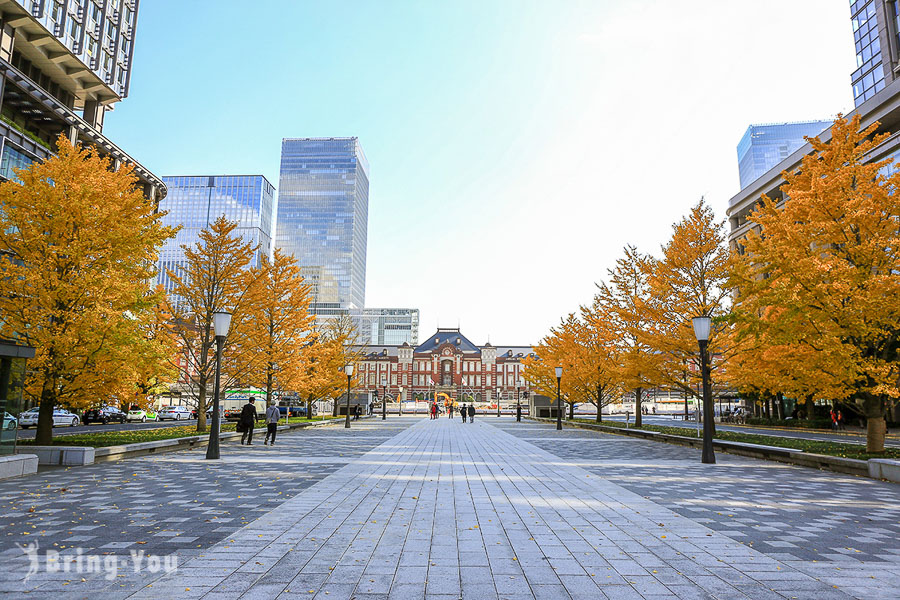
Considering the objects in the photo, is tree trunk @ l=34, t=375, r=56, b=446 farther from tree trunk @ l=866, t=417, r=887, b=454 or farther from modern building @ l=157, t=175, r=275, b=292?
modern building @ l=157, t=175, r=275, b=292

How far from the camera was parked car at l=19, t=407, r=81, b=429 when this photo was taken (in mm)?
32531

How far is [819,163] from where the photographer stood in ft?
51.1

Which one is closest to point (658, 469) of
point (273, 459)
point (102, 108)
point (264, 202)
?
point (273, 459)

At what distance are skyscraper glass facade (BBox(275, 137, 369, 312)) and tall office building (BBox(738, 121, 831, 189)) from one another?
114838 millimetres

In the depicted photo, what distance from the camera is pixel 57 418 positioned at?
34594 mm

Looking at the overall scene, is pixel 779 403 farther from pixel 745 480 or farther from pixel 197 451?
pixel 197 451

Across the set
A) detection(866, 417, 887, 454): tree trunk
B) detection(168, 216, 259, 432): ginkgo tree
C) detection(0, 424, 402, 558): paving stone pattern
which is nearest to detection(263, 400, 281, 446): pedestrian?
detection(0, 424, 402, 558): paving stone pattern

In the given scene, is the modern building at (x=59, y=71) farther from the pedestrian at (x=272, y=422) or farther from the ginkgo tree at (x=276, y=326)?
the pedestrian at (x=272, y=422)

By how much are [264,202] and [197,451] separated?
157m

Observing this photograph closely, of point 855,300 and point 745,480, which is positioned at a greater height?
point 855,300

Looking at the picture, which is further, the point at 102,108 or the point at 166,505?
the point at 102,108

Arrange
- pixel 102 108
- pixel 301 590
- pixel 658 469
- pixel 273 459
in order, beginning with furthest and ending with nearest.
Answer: pixel 102 108 → pixel 273 459 → pixel 658 469 → pixel 301 590

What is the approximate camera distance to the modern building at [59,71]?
3534 centimetres

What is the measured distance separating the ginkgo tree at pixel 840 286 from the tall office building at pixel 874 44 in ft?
122
